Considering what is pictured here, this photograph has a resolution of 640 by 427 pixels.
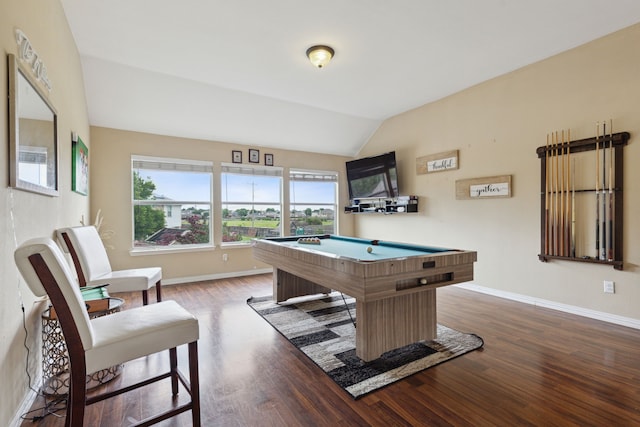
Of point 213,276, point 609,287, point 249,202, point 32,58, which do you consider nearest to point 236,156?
point 249,202

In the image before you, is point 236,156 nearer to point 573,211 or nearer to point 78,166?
point 78,166

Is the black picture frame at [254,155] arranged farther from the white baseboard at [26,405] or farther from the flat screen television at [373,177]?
the white baseboard at [26,405]

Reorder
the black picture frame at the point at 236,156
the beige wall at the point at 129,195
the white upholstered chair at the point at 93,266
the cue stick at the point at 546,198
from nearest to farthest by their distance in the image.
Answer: the white upholstered chair at the point at 93,266, the cue stick at the point at 546,198, the beige wall at the point at 129,195, the black picture frame at the point at 236,156

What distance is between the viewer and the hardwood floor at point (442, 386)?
1664mm

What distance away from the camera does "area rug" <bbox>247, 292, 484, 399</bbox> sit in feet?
6.78

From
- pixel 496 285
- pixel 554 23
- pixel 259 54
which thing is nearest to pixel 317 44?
pixel 259 54

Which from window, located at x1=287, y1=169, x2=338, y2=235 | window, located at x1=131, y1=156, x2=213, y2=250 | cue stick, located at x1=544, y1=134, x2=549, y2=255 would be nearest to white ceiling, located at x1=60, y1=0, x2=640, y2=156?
window, located at x1=131, y1=156, x2=213, y2=250

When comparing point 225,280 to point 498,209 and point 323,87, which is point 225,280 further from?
point 498,209

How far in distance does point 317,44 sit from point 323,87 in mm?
1130

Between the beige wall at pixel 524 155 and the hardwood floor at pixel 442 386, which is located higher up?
the beige wall at pixel 524 155

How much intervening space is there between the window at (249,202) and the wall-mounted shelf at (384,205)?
1.56m

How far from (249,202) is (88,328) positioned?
171 inches

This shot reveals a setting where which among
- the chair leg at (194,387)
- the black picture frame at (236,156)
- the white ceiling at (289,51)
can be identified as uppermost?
the white ceiling at (289,51)

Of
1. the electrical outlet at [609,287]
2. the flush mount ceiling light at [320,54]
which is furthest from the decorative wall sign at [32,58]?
the electrical outlet at [609,287]
